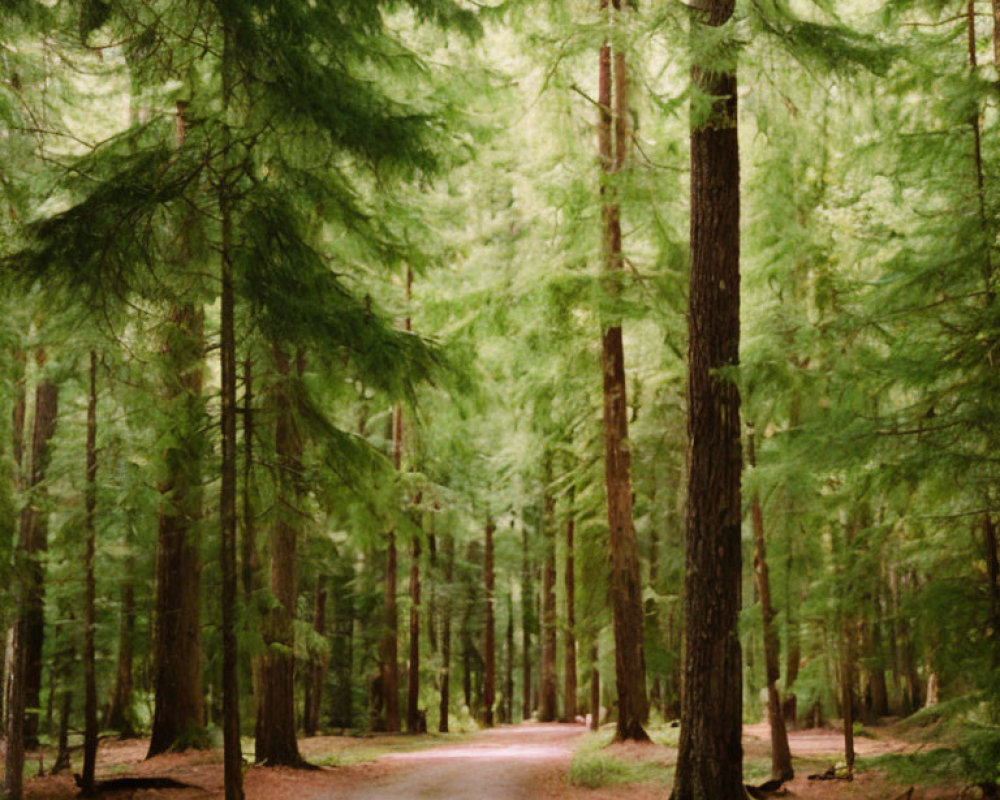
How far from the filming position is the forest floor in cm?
930

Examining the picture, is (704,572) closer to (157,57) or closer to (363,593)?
(157,57)

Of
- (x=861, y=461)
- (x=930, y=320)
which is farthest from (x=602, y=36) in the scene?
(x=861, y=461)

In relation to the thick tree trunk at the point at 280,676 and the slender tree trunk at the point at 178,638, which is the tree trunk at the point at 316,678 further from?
the thick tree trunk at the point at 280,676

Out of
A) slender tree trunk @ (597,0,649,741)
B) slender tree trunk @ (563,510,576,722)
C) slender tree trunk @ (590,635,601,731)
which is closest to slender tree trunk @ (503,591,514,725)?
slender tree trunk @ (563,510,576,722)

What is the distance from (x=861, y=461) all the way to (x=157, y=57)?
24.2 ft

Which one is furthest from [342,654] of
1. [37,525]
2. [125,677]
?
[37,525]

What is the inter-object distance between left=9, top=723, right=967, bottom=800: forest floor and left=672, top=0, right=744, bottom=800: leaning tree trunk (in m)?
1.26

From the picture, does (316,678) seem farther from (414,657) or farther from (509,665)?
(509,665)

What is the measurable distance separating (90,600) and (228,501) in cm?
396

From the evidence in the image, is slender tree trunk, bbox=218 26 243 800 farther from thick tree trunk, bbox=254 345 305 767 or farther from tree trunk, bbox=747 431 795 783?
tree trunk, bbox=747 431 795 783

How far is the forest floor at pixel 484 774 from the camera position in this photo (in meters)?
9.30

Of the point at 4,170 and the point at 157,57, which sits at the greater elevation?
the point at 157,57

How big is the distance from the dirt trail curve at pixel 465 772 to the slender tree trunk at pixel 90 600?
281 cm

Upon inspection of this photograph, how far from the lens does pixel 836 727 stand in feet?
67.5
